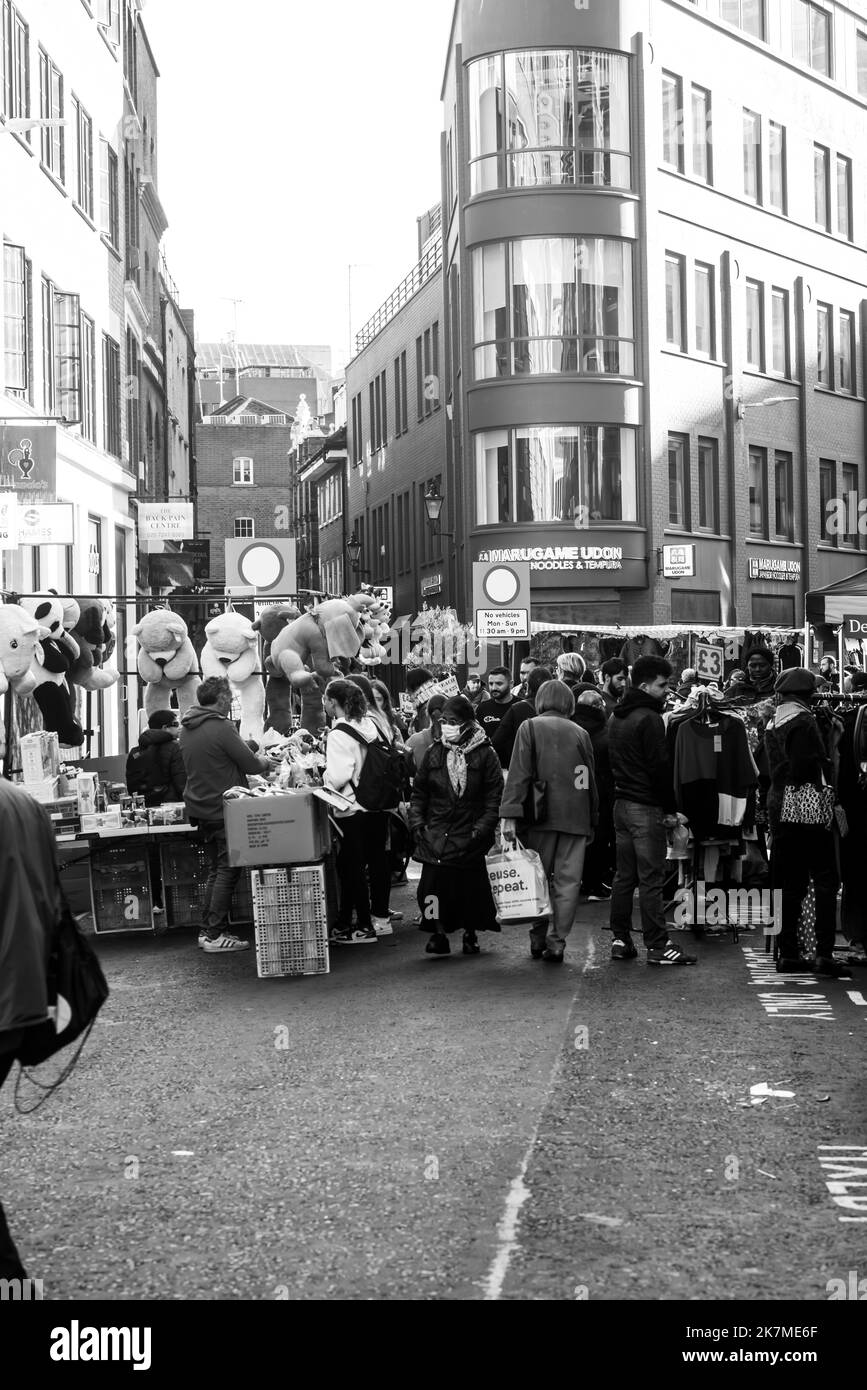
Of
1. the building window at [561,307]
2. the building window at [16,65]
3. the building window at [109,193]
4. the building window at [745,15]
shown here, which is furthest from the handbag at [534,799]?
the building window at [745,15]

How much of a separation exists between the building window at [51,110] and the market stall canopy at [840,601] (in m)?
13.1

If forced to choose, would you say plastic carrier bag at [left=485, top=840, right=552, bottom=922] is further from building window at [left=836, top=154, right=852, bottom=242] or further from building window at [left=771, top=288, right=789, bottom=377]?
building window at [left=836, top=154, right=852, bottom=242]

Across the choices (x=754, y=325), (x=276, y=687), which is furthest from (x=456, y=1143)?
(x=754, y=325)

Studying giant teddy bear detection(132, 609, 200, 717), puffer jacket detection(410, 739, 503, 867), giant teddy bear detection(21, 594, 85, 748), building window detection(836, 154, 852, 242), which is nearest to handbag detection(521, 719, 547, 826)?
puffer jacket detection(410, 739, 503, 867)

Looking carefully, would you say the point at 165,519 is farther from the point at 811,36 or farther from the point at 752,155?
the point at 811,36

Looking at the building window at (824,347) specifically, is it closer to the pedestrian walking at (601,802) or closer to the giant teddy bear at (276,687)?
the giant teddy bear at (276,687)

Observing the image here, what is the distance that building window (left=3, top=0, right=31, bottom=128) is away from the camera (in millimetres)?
21453

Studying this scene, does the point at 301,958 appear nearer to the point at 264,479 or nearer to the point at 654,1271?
the point at 654,1271

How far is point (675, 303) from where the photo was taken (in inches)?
1438

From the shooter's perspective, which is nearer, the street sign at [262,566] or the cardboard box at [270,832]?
the cardboard box at [270,832]

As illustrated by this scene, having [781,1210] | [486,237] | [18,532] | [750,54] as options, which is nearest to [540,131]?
[486,237]

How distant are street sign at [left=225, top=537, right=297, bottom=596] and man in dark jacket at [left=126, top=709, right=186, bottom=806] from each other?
8.24ft

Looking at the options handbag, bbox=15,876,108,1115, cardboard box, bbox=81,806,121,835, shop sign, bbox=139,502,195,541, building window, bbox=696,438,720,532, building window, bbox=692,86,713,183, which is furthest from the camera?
building window, bbox=696,438,720,532

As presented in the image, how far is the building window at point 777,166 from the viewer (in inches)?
1586
